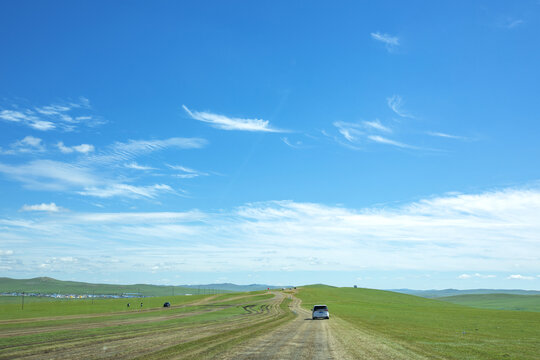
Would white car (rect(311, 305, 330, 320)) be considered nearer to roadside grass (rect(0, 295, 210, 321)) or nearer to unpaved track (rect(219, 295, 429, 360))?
unpaved track (rect(219, 295, 429, 360))

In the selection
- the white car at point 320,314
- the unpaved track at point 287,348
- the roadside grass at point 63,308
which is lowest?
the roadside grass at point 63,308

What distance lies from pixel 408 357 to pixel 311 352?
5392 millimetres

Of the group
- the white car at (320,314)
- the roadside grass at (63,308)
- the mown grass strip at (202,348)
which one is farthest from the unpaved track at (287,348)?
the roadside grass at (63,308)

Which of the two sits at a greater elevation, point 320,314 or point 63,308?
point 320,314

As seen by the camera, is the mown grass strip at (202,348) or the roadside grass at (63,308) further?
the roadside grass at (63,308)

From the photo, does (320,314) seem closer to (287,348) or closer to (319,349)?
(287,348)

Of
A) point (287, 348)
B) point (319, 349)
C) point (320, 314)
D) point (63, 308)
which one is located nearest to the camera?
point (319, 349)

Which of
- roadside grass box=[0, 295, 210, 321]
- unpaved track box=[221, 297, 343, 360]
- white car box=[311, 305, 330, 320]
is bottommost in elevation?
roadside grass box=[0, 295, 210, 321]

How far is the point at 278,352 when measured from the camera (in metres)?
24.0

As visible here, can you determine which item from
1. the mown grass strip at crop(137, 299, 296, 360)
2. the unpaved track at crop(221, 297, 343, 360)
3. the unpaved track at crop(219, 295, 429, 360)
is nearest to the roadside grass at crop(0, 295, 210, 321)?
the mown grass strip at crop(137, 299, 296, 360)

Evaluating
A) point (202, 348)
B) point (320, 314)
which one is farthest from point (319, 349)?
point (320, 314)

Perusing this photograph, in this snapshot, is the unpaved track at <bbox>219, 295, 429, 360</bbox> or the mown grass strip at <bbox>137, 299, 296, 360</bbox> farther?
the mown grass strip at <bbox>137, 299, 296, 360</bbox>

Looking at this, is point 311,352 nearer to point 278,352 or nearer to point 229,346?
point 278,352

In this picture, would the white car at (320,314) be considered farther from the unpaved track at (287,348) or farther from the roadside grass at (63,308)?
the roadside grass at (63,308)
